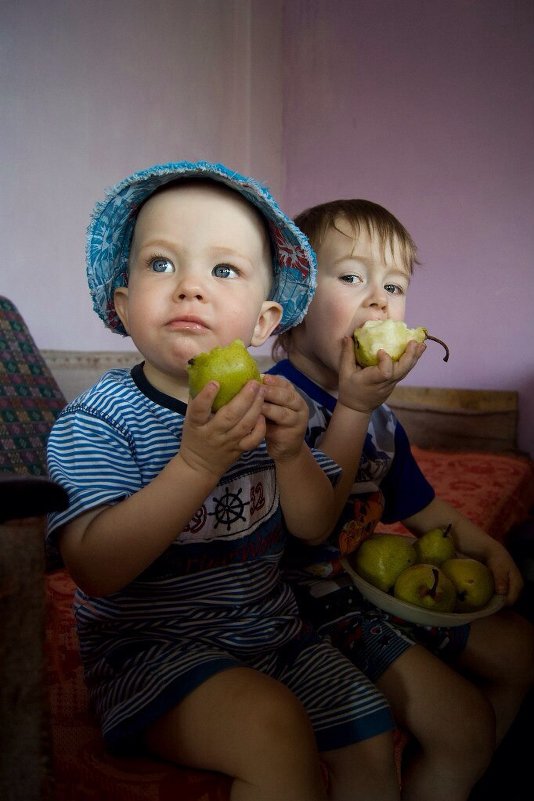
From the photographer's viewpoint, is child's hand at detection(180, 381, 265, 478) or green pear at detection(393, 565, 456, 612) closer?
child's hand at detection(180, 381, 265, 478)

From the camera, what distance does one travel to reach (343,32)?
2.99 metres

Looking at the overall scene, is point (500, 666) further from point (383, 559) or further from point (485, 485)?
point (485, 485)

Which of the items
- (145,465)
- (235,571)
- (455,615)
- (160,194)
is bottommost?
(455,615)

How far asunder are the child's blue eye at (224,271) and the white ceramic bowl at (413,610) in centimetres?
54

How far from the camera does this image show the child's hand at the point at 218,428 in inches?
26.6

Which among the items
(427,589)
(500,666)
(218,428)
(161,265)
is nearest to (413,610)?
(427,589)

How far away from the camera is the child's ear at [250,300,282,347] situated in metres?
0.97

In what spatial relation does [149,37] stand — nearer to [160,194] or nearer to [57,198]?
[57,198]

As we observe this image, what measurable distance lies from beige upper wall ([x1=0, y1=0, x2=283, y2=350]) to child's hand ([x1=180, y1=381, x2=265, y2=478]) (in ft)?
5.17

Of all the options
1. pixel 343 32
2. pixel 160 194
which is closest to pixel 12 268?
pixel 160 194

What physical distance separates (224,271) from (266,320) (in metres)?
0.14

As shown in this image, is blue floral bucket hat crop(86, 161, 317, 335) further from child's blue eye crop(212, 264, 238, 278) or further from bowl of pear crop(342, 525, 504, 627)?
bowl of pear crop(342, 525, 504, 627)

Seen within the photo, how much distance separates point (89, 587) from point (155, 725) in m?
0.18

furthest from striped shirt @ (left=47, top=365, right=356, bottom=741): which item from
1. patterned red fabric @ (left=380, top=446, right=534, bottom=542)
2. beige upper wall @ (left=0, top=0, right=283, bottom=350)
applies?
beige upper wall @ (left=0, top=0, right=283, bottom=350)
